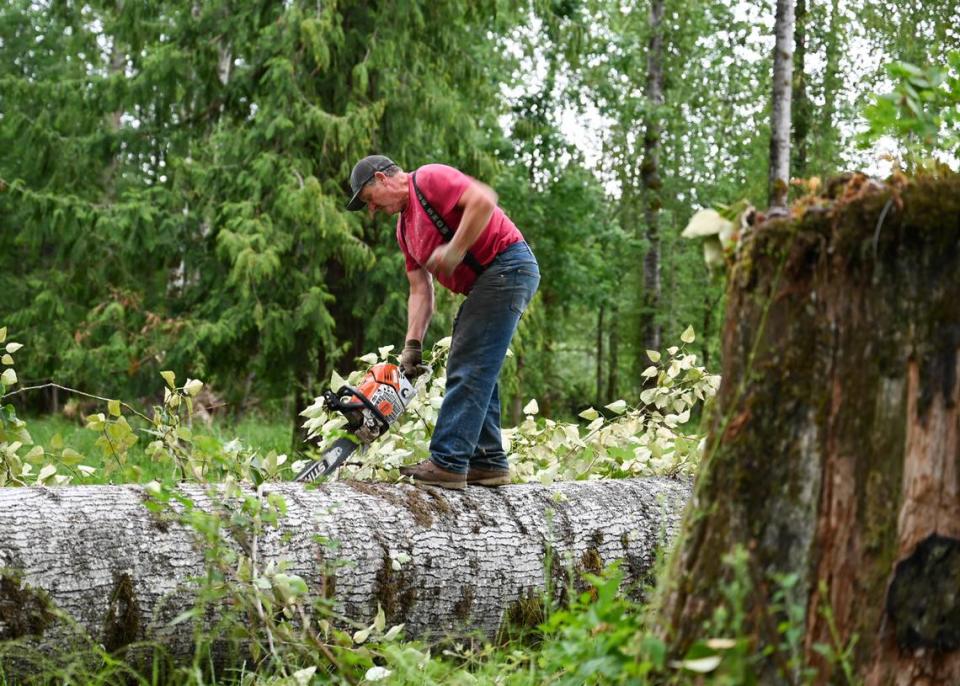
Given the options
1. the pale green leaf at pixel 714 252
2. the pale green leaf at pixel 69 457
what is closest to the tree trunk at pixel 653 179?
the pale green leaf at pixel 69 457

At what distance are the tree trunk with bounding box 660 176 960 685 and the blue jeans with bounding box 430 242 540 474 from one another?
7.55ft

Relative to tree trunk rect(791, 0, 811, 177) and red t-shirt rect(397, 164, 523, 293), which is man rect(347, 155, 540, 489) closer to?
red t-shirt rect(397, 164, 523, 293)

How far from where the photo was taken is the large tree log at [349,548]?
3408 mm

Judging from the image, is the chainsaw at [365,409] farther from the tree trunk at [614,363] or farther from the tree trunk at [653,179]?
the tree trunk at [614,363]

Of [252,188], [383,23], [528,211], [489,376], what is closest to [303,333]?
[252,188]

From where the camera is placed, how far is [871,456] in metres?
2.25

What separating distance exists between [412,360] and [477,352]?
0.43 metres

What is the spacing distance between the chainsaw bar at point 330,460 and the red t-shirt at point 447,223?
0.85 metres

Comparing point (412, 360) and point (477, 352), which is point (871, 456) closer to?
point (477, 352)

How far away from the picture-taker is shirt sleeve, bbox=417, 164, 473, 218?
4539 millimetres

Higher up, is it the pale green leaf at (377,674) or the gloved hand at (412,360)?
the gloved hand at (412,360)

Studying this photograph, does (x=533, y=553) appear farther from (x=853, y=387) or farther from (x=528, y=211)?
(x=528, y=211)

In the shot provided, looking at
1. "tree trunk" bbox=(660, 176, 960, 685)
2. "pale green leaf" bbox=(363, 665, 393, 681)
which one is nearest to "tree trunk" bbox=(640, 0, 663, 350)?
"pale green leaf" bbox=(363, 665, 393, 681)

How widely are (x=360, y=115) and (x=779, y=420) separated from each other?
8.78 m
